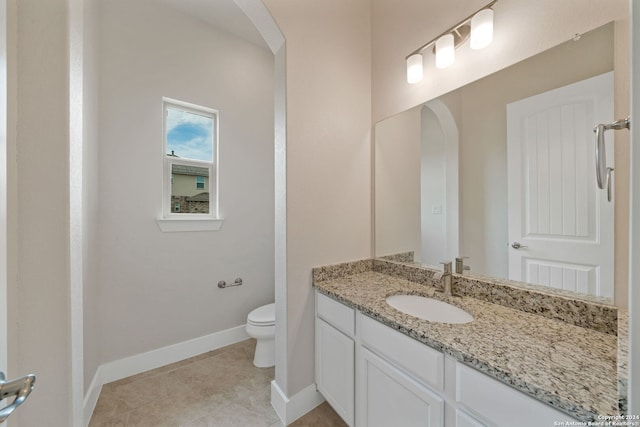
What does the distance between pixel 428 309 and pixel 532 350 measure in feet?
1.84

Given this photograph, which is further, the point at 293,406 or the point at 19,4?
the point at 293,406

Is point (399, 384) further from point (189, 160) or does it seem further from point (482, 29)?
point (189, 160)

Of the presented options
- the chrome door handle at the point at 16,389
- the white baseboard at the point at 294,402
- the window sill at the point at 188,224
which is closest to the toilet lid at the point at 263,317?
the white baseboard at the point at 294,402

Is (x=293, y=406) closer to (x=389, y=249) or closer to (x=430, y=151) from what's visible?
(x=389, y=249)

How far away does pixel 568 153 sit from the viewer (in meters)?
1.04

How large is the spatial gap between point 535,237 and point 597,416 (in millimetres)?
781

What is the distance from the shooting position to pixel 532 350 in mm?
816

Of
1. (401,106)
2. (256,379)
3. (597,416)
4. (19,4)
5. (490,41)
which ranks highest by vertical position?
(490,41)

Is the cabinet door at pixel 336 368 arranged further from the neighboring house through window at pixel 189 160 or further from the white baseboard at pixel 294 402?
the neighboring house through window at pixel 189 160

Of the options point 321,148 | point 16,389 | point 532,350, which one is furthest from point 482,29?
point 16,389

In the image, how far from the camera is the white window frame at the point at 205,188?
2.15 m

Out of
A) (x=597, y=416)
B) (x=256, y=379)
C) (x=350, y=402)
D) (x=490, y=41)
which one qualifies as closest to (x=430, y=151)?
(x=490, y=41)

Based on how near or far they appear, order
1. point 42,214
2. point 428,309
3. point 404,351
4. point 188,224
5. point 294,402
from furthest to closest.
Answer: point 188,224, point 294,402, point 428,309, point 404,351, point 42,214

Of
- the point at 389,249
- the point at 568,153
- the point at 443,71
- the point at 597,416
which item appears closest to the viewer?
the point at 597,416
